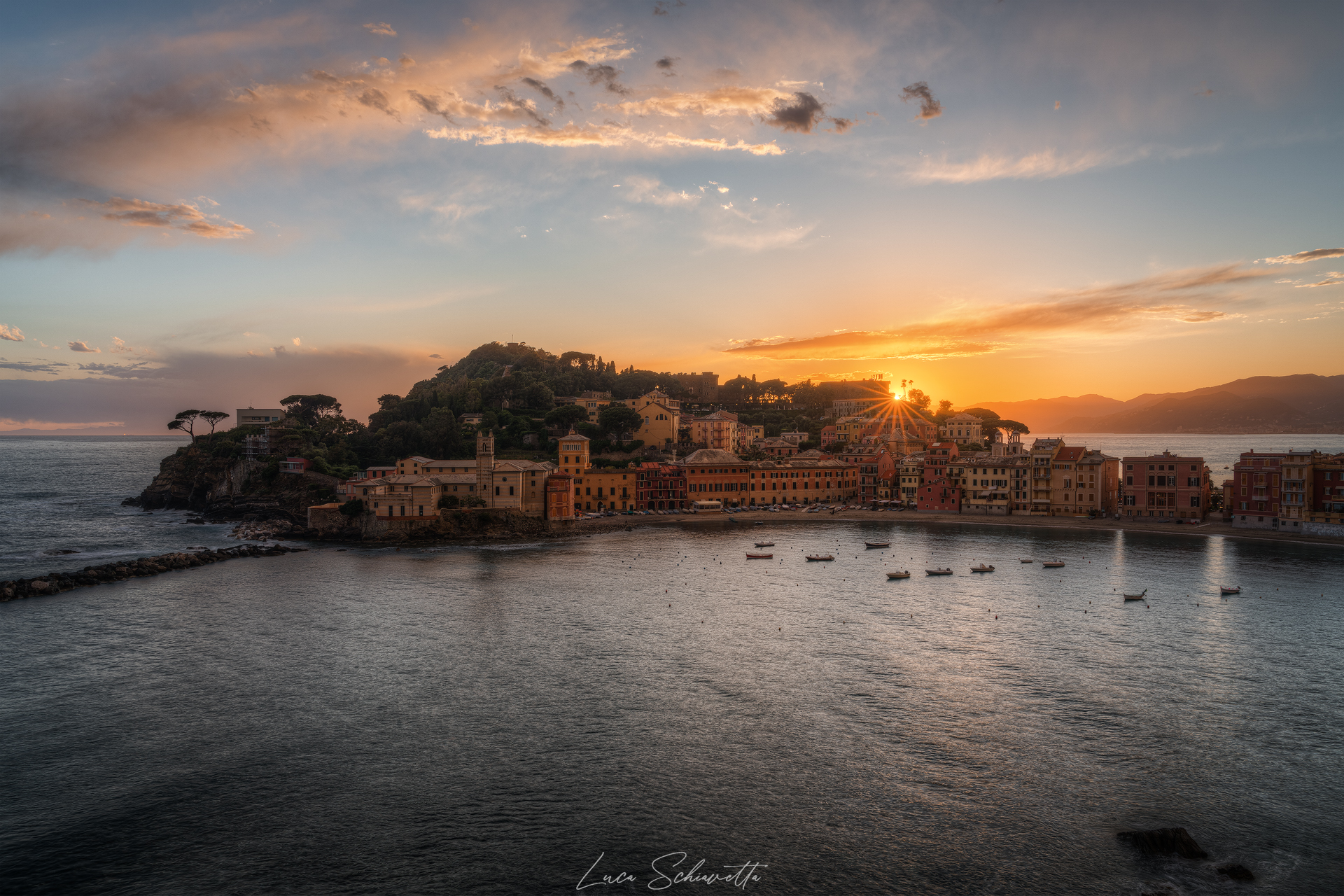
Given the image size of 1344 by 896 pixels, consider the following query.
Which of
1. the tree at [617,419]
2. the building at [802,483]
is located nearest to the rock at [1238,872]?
the building at [802,483]

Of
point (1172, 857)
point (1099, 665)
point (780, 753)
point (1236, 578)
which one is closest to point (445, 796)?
point (780, 753)

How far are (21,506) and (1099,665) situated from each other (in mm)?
119053

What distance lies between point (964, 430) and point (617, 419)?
2448 inches

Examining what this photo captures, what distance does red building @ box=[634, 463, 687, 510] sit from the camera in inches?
3467

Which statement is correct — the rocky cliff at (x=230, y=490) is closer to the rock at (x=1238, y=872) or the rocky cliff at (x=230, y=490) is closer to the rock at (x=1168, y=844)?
the rock at (x=1168, y=844)

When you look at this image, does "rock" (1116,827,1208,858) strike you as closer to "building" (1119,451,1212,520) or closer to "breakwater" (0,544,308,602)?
"breakwater" (0,544,308,602)

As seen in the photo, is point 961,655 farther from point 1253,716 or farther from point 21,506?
point 21,506

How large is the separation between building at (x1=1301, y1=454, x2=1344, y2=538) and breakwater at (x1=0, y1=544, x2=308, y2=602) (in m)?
93.3

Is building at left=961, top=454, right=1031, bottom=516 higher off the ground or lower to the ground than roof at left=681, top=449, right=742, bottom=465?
lower

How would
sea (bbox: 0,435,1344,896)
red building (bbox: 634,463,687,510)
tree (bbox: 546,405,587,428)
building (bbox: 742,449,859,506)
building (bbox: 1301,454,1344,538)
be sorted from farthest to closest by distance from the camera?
tree (bbox: 546,405,587,428) < building (bbox: 742,449,859,506) < red building (bbox: 634,463,687,510) < building (bbox: 1301,454,1344,538) < sea (bbox: 0,435,1344,896)

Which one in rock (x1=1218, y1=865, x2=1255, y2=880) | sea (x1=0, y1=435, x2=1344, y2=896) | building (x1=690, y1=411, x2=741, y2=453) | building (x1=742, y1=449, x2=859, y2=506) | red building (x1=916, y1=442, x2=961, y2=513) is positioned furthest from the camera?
building (x1=690, y1=411, x2=741, y2=453)

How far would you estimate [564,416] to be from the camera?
106m

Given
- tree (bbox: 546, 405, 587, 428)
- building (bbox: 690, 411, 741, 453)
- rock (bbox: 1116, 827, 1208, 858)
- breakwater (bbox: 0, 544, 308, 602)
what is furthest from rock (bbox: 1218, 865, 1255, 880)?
building (bbox: 690, 411, 741, 453)

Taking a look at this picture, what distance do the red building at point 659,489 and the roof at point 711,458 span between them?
336 cm
